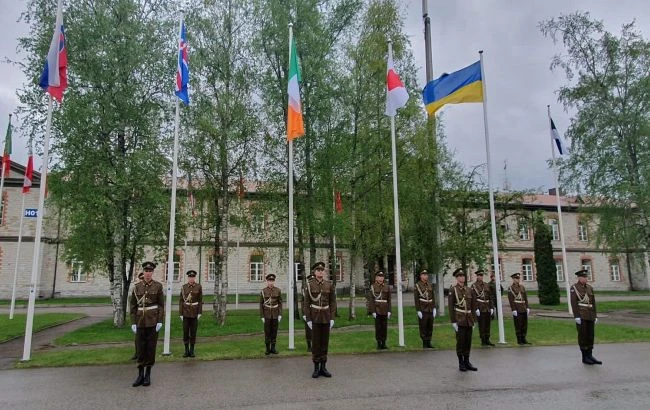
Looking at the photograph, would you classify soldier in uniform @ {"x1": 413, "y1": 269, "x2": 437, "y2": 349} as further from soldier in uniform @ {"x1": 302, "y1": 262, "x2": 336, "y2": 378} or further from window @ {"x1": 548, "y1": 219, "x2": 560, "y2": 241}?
window @ {"x1": 548, "y1": 219, "x2": 560, "y2": 241}

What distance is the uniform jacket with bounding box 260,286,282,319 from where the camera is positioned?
42.1ft

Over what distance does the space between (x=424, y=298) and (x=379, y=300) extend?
1320 mm

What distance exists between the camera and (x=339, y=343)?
45.5ft

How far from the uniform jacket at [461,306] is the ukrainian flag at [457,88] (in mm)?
6844

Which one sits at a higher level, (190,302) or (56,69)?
(56,69)

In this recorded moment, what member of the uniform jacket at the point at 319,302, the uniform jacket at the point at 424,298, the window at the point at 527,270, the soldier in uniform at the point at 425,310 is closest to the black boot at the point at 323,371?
the uniform jacket at the point at 319,302

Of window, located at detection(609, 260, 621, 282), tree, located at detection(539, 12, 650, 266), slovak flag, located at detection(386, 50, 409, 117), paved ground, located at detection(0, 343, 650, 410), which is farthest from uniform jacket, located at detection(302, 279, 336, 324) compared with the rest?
window, located at detection(609, 260, 621, 282)

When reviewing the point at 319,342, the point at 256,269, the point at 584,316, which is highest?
the point at 256,269

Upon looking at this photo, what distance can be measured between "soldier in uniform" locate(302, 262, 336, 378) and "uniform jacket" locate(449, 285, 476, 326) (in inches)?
107

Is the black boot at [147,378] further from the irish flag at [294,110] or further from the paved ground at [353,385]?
the irish flag at [294,110]

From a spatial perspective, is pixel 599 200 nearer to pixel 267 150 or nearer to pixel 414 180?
pixel 414 180

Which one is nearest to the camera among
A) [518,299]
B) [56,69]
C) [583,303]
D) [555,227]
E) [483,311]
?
[583,303]

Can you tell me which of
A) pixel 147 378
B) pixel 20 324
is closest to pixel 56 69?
pixel 147 378

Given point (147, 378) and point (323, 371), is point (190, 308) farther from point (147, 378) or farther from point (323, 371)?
point (323, 371)
